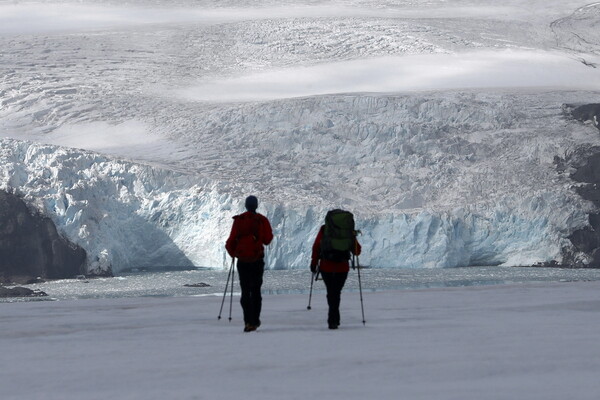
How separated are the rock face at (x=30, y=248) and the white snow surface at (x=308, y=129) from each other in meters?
1.68

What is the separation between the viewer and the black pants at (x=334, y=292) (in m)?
8.41

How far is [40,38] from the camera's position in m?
61.9

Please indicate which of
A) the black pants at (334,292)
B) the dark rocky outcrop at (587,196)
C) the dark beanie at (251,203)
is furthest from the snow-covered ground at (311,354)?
the dark rocky outcrop at (587,196)

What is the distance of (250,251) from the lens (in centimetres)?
841

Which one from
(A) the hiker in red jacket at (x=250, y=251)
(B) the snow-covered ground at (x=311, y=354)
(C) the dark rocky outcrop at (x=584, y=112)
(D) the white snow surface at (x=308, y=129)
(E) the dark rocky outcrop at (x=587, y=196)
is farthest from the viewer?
(C) the dark rocky outcrop at (x=584, y=112)

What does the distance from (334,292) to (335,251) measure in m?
0.32

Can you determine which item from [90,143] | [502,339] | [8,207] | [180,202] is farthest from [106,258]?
[502,339]

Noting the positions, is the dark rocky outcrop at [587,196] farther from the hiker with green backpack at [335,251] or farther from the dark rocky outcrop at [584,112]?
the hiker with green backpack at [335,251]

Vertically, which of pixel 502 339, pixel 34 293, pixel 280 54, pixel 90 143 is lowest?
pixel 34 293

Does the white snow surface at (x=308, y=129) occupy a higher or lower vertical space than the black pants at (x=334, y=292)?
higher

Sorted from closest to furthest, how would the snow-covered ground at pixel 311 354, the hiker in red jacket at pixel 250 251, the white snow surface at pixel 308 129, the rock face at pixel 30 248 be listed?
the snow-covered ground at pixel 311 354
the hiker in red jacket at pixel 250 251
the white snow surface at pixel 308 129
the rock face at pixel 30 248

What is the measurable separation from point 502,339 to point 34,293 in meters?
27.3

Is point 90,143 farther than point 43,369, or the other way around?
point 90,143

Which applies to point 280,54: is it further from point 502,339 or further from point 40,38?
point 502,339
